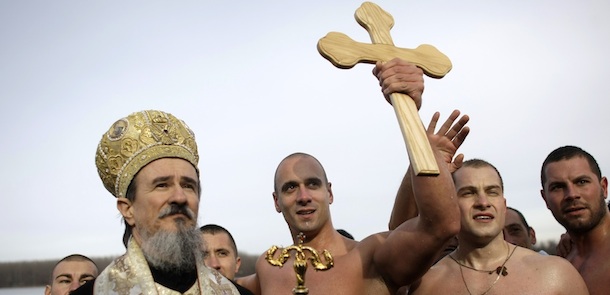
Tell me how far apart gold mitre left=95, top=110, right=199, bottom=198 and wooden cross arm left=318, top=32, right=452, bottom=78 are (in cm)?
135

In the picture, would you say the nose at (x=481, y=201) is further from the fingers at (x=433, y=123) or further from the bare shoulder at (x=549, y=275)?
the fingers at (x=433, y=123)

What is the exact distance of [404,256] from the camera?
14.8 ft

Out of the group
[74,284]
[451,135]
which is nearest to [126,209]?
[451,135]

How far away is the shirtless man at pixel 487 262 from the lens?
200 inches

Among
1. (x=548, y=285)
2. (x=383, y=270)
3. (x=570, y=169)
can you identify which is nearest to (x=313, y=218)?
(x=383, y=270)

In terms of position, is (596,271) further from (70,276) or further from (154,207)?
(70,276)

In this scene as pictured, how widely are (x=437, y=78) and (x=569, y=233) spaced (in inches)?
120

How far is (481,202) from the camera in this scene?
209 inches

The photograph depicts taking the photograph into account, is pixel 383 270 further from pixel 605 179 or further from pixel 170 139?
pixel 605 179

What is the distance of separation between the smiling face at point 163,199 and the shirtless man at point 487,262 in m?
2.03

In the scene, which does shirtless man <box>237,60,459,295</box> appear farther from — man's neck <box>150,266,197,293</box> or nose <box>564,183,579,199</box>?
nose <box>564,183,579,199</box>

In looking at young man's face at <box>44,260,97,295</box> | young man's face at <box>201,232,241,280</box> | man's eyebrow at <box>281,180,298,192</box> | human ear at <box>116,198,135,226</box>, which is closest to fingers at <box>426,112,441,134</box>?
man's eyebrow at <box>281,180,298,192</box>

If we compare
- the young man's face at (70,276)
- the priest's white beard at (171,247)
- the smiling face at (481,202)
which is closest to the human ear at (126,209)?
the priest's white beard at (171,247)

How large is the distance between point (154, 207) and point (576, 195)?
3967 mm
